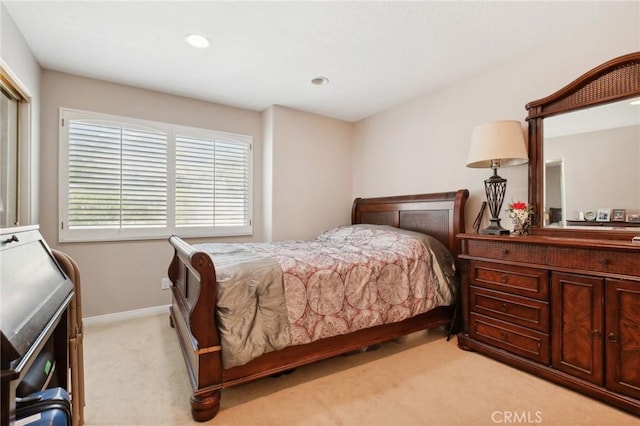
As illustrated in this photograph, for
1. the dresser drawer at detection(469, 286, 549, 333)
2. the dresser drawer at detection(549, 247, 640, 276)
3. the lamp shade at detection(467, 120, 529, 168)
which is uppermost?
the lamp shade at detection(467, 120, 529, 168)

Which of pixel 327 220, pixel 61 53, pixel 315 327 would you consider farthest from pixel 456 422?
pixel 61 53

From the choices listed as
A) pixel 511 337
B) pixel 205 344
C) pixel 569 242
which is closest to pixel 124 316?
pixel 205 344

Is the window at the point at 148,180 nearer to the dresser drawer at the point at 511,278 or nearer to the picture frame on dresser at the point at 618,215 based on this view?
the dresser drawer at the point at 511,278

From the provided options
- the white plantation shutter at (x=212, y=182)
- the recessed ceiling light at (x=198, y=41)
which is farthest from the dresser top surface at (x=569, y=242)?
the white plantation shutter at (x=212, y=182)

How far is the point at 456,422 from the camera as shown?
1558 millimetres

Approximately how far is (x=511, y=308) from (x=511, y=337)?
20cm

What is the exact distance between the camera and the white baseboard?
297cm

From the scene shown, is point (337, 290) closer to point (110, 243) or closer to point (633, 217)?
point (633, 217)

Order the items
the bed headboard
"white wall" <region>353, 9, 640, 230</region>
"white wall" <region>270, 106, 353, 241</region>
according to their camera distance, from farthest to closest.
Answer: "white wall" <region>270, 106, 353, 241</region> → the bed headboard → "white wall" <region>353, 9, 640, 230</region>

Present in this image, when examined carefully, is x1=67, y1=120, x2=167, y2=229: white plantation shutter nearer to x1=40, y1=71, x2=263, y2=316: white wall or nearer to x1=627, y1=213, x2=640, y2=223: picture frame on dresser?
x1=40, y1=71, x2=263, y2=316: white wall

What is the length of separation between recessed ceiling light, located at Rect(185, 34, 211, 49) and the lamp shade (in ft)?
7.49

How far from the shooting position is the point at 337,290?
2000 mm

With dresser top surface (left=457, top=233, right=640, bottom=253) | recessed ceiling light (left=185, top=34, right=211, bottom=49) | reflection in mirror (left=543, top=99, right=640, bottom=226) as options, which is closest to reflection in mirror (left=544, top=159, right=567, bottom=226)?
reflection in mirror (left=543, top=99, right=640, bottom=226)

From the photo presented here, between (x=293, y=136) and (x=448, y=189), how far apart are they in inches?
78.5
